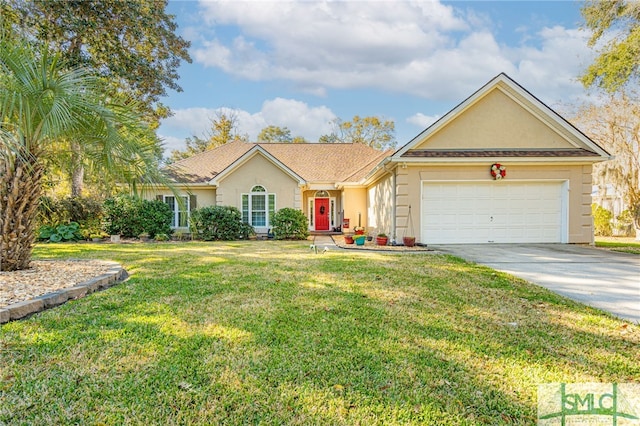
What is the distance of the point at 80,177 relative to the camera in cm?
1777

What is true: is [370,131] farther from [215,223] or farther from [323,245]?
[323,245]

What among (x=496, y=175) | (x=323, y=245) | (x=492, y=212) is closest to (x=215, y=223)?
(x=323, y=245)

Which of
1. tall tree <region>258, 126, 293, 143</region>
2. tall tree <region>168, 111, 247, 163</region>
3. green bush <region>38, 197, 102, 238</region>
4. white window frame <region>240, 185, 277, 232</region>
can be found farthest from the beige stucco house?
tall tree <region>258, 126, 293, 143</region>

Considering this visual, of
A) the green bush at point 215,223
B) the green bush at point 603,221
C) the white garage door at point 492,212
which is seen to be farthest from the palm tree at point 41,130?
the green bush at point 603,221

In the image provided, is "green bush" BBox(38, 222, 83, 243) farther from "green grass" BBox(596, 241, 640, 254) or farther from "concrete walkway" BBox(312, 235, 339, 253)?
"green grass" BBox(596, 241, 640, 254)

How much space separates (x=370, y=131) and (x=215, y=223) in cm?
2855

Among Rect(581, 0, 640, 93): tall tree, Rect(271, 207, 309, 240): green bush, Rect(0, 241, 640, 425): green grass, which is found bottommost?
Rect(0, 241, 640, 425): green grass

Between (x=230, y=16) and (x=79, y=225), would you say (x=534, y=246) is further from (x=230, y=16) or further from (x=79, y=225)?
(x=79, y=225)

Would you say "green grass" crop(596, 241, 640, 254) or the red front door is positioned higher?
the red front door

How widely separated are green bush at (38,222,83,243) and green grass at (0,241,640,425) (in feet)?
35.7

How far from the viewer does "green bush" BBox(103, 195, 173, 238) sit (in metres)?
14.8

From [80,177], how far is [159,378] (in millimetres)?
19384

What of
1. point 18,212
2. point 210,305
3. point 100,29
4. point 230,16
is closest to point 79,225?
point 100,29

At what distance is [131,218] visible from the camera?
49.0 feet
